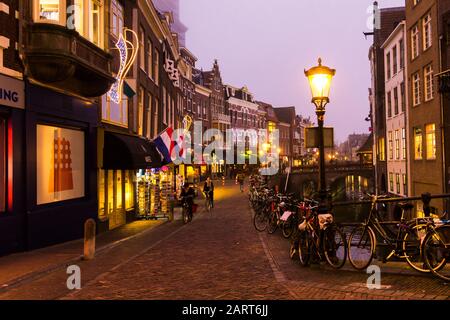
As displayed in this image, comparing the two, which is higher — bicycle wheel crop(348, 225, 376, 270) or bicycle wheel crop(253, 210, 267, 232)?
bicycle wheel crop(348, 225, 376, 270)

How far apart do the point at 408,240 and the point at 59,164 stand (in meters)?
9.40

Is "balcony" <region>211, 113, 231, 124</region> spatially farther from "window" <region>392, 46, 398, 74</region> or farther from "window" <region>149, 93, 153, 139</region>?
"window" <region>149, 93, 153, 139</region>

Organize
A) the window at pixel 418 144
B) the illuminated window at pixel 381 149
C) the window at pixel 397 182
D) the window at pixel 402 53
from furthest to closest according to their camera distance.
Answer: the illuminated window at pixel 381 149
the window at pixel 397 182
the window at pixel 402 53
the window at pixel 418 144

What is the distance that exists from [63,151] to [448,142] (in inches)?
715

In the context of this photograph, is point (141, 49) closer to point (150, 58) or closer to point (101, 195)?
point (150, 58)

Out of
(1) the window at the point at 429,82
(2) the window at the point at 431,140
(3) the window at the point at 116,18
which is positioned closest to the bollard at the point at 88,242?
(3) the window at the point at 116,18

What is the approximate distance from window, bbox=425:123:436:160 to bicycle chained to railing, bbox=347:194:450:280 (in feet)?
60.1

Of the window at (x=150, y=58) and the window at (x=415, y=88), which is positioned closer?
the window at (x=150, y=58)

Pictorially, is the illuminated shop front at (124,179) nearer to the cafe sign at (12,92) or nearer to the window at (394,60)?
the cafe sign at (12,92)

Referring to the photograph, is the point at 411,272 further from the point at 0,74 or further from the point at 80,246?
the point at 0,74

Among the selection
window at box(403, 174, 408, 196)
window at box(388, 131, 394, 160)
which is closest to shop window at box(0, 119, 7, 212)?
window at box(403, 174, 408, 196)

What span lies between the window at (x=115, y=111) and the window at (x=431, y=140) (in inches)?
631

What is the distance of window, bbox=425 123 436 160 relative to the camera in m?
24.8

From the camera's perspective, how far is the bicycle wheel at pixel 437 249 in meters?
6.71
